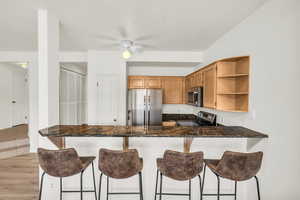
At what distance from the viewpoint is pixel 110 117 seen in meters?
4.15

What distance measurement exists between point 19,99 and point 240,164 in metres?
7.01

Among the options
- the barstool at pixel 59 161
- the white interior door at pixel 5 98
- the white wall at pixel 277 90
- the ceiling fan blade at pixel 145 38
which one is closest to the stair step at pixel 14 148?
the white interior door at pixel 5 98

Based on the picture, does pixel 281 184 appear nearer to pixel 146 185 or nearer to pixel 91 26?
pixel 146 185

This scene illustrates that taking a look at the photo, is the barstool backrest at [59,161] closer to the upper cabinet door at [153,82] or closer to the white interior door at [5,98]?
the upper cabinet door at [153,82]

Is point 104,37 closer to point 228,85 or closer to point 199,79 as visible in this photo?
point 199,79

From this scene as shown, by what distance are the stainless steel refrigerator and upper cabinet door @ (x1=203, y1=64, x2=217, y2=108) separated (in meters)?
1.42

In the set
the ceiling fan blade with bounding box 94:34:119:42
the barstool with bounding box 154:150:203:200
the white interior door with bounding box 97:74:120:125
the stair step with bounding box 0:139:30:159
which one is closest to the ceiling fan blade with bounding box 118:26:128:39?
the ceiling fan blade with bounding box 94:34:119:42

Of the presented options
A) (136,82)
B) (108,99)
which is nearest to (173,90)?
(136,82)

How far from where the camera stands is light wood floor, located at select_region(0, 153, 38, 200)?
2.51 meters

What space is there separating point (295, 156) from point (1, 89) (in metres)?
7.20

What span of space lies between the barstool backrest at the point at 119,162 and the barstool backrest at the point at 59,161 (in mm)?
307

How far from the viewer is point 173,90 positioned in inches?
194

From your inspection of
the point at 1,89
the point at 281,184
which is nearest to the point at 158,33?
the point at 281,184

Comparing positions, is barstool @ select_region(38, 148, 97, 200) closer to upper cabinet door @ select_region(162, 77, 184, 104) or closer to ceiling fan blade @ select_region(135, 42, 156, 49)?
ceiling fan blade @ select_region(135, 42, 156, 49)
